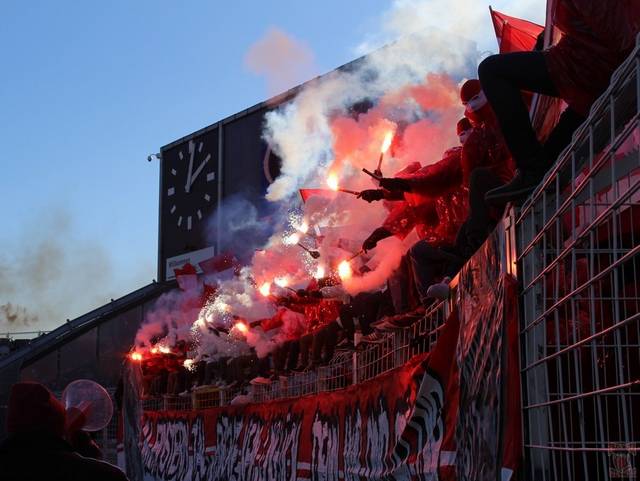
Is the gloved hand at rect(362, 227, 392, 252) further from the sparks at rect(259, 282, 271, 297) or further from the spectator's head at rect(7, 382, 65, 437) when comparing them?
the sparks at rect(259, 282, 271, 297)

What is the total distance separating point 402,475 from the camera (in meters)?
6.10

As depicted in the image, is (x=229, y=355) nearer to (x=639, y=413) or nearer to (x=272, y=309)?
(x=272, y=309)

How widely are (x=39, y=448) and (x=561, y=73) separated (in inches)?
105

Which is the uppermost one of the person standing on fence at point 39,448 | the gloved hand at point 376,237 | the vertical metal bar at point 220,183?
the vertical metal bar at point 220,183

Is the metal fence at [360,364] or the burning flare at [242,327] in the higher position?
the burning flare at [242,327]

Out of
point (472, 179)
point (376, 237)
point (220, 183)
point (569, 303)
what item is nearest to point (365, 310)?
point (376, 237)

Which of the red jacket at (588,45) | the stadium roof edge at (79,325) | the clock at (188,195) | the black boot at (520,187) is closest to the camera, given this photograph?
the red jacket at (588,45)

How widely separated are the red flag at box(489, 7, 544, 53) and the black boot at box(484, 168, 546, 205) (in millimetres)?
4441

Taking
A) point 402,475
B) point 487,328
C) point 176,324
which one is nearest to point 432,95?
point 402,475

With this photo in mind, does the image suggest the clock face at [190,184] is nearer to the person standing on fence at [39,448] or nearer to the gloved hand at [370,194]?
the gloved hand at [370,194]

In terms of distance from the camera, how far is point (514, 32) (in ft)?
29.6

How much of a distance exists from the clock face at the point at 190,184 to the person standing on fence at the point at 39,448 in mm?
36685

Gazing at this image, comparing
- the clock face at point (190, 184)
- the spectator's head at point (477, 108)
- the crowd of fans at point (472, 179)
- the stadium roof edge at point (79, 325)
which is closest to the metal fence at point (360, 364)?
the crowd of fans at point (472, 179)

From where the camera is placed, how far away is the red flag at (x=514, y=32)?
888 cm
